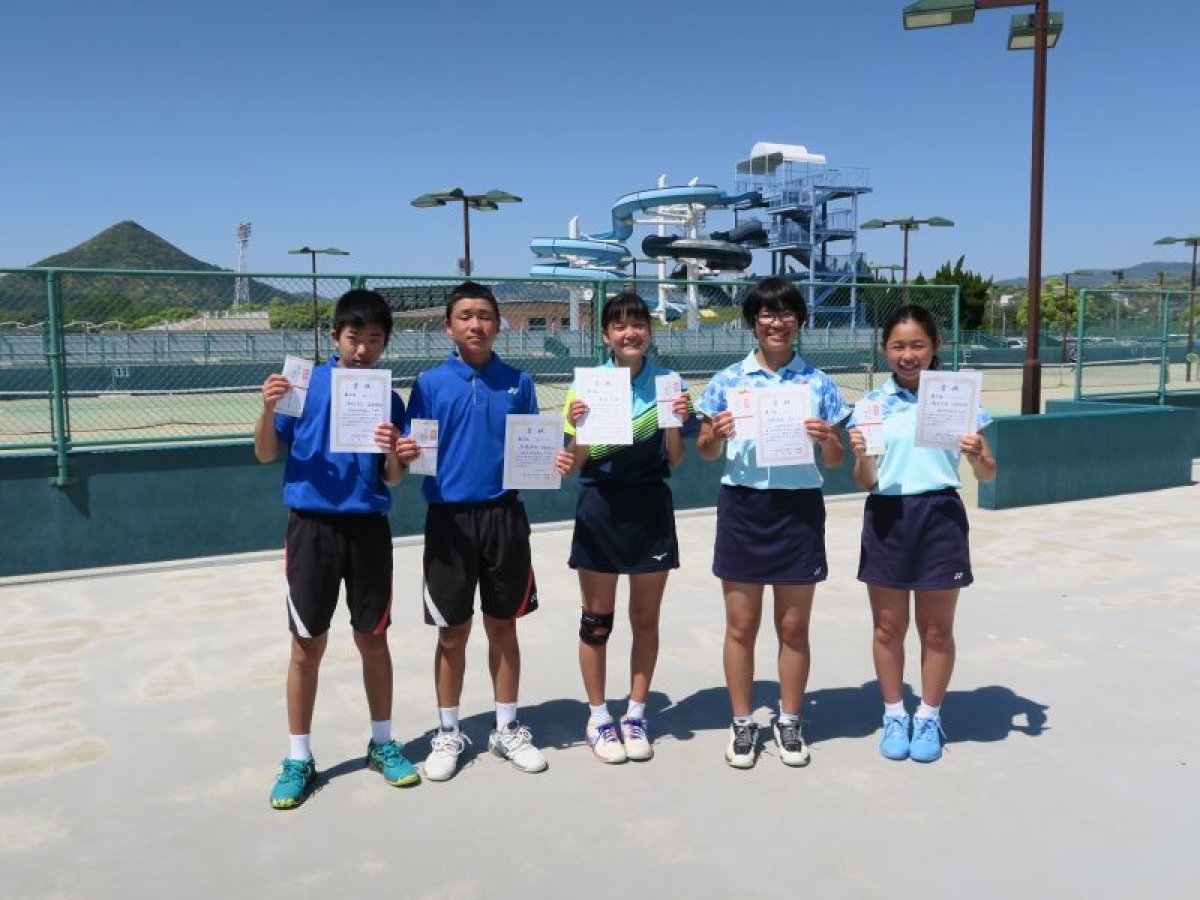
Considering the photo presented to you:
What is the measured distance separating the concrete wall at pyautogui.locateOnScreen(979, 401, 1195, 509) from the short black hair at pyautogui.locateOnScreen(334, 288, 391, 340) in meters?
7.49

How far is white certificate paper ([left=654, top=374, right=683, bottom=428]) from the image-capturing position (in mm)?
3717

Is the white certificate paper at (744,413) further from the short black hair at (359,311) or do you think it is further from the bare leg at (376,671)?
the bare leg at (376,671)

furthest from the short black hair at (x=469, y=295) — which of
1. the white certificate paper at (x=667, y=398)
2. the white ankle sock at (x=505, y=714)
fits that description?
the white ankle sock at (x=505, y=714)

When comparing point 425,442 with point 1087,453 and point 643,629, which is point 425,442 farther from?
point 1087,453

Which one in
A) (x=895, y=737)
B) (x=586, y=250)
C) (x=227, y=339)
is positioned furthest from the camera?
(x=586, y=250)

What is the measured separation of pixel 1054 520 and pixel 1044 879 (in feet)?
21.9

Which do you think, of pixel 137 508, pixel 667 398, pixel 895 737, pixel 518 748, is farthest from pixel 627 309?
pixel 137 508

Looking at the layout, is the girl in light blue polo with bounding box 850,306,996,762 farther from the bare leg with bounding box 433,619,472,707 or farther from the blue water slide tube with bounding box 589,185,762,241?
the blue water slide tube with bounding box 589,185,762,241

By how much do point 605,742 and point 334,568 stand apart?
131cm

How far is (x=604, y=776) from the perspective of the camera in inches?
148

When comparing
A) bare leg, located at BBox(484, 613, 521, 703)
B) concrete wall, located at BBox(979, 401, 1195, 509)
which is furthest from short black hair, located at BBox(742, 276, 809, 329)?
concrete wall, located at BBox(979, 401, 1195, 509)

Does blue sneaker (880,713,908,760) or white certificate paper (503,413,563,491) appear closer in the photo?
white certificate paper (503,413,563,491)

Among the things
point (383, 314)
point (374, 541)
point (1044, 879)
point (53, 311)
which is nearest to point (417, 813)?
point (374, 541)

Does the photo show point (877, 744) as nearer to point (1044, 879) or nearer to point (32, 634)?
point (1044, 879)
